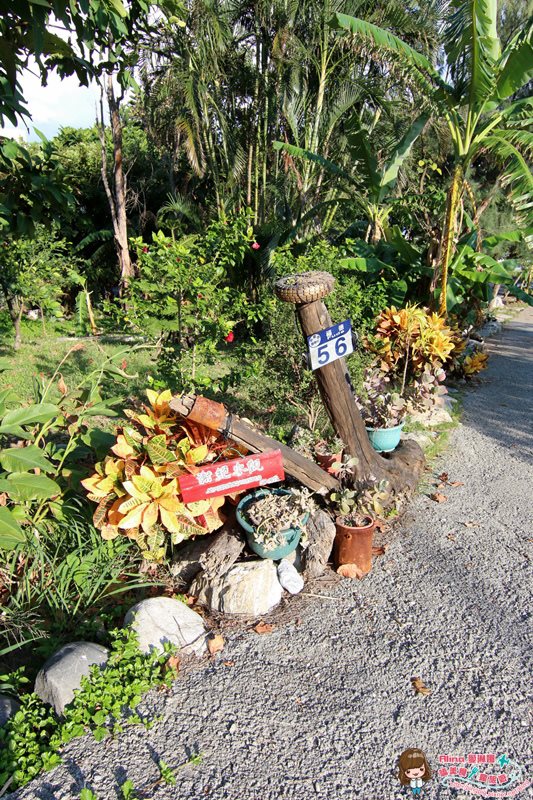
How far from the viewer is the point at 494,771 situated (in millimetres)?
1939

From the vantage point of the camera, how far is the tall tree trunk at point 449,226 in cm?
591

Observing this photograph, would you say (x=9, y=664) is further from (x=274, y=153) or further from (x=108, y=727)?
(x=274, y=153)

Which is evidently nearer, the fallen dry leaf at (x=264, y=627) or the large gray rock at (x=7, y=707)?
the large gray rock at (x=7, y=707)

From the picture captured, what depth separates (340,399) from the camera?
3369 mm

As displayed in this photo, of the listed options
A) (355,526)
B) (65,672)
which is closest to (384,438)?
(355,526)

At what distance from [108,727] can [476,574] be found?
7.24 feet

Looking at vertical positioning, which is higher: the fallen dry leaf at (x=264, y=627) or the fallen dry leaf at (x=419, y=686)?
the fallen dry leaf at (x=264, y=627)

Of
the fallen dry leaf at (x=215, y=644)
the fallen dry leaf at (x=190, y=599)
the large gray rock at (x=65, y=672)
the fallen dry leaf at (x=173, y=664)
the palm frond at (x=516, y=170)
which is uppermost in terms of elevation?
the palm frond at (x=516, y=170)

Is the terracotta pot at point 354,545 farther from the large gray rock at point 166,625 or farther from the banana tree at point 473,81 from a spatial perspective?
the banana tree at point 473,81

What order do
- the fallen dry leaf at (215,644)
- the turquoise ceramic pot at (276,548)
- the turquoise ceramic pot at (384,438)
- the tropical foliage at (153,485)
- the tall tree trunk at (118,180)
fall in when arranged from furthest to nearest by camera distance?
the tall tree trunk at (118,180) → the turquoise ceramic pot at (384,438) → the turquoise ceramic pot at (276,548) → the tropical foliage at (153,485) → the fallen dry leaf at (215,644)

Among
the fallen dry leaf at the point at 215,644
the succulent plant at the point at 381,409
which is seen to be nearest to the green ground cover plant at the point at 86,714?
the fallen dry leaf at the point at 215,644

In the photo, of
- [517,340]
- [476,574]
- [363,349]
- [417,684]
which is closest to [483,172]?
[517,340]

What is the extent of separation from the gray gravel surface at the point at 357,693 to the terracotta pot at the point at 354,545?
0.12 meters

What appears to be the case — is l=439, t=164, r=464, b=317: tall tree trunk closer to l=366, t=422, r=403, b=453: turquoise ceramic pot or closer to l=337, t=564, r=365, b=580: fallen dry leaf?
l=366, t=422, r=403, b=453: turquoise ceramic pot
